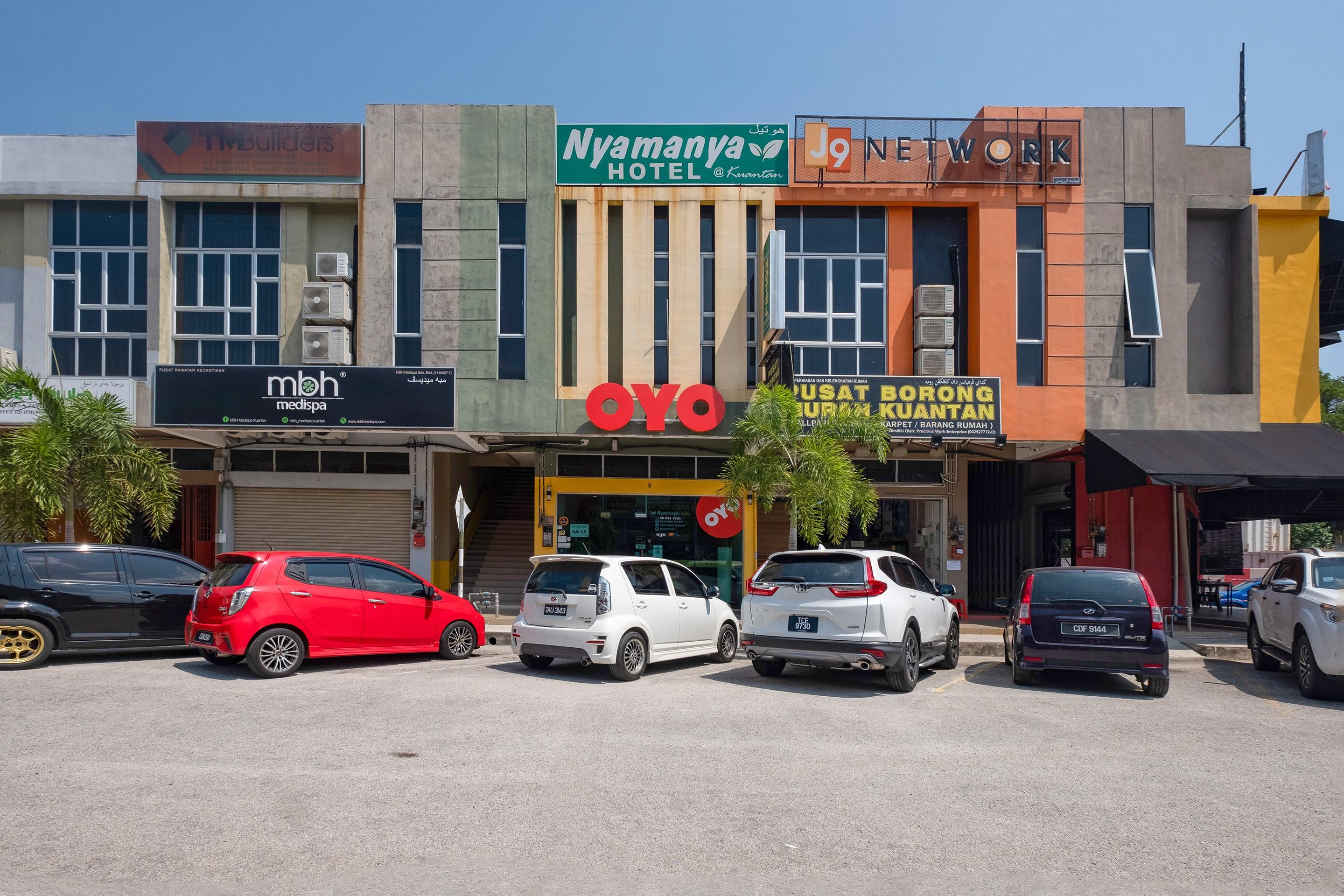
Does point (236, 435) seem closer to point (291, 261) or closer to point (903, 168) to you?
point (291, 261)

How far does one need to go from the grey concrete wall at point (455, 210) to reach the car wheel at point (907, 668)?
10.1 metres

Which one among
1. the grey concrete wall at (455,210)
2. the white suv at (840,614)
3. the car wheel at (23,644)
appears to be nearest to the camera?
the white suv at (840,614)

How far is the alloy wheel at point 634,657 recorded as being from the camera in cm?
1170

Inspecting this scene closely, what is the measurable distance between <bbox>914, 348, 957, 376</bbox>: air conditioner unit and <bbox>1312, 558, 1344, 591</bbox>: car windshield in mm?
7598

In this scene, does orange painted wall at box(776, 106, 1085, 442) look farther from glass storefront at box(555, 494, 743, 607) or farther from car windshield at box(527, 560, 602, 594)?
car windshield at box(527, 560, 602, 594)

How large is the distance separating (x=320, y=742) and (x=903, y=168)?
52.4 feet

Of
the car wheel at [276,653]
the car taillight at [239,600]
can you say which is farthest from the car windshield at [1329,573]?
the car taillight at [239,600]

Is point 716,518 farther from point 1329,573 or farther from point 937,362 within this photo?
point 1329,573

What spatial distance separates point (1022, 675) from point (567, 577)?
6.00 metres

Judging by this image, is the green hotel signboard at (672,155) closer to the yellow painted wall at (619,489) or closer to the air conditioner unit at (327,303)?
the air conditioner unit at (327,303)

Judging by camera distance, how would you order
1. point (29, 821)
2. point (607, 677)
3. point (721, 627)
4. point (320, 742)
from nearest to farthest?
point (29, 821) → point (320, 742) → point (607, 677) → point (721, 627)

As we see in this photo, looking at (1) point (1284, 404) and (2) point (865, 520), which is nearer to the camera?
(2) point (865, 520)

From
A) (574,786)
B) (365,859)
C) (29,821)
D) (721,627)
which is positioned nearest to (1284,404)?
(721,627)

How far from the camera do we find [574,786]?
6.83 m
